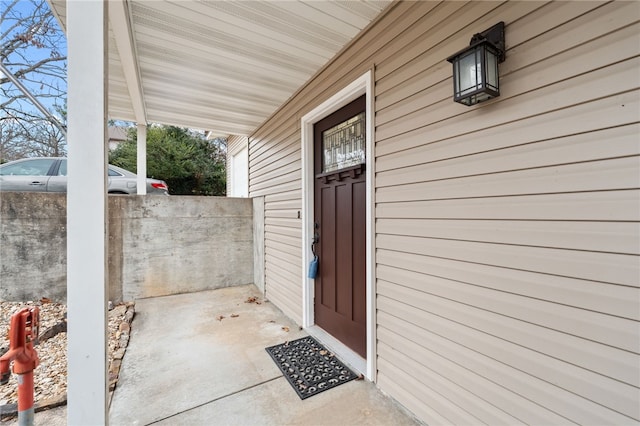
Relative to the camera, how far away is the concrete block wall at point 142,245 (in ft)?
11.5

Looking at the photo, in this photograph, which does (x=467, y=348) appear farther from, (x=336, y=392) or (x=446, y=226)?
(x=336, y=392)

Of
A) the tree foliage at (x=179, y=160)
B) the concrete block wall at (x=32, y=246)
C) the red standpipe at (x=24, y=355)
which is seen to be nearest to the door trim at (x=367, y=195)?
the red standpipe at (x=24, y=355)

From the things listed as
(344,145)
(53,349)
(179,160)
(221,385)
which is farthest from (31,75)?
(179,160)

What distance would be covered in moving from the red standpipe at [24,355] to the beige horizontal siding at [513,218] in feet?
6.17

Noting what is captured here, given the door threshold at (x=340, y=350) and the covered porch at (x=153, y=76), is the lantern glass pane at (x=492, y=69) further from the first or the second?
the door threshold at (x=340, y=350)

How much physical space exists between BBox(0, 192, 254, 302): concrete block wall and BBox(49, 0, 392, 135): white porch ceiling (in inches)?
62.0

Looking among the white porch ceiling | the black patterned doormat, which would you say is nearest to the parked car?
the white porch ceiling

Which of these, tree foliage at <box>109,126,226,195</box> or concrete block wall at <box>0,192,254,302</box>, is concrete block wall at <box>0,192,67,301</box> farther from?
tree foliage at <box>109,126,226,195</box>

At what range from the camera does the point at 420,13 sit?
1.71 metres

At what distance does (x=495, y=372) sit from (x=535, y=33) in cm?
156

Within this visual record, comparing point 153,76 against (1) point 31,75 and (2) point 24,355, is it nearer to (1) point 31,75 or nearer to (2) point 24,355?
(1) point 31,75

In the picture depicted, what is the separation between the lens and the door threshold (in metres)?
2.31

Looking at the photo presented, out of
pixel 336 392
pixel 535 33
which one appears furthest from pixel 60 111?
pixel 535 33

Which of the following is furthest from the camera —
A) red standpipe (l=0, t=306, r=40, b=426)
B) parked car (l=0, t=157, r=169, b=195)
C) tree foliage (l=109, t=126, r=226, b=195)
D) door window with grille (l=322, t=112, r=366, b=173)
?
tree foliage (l=109, t=126, r=226, b=195)
